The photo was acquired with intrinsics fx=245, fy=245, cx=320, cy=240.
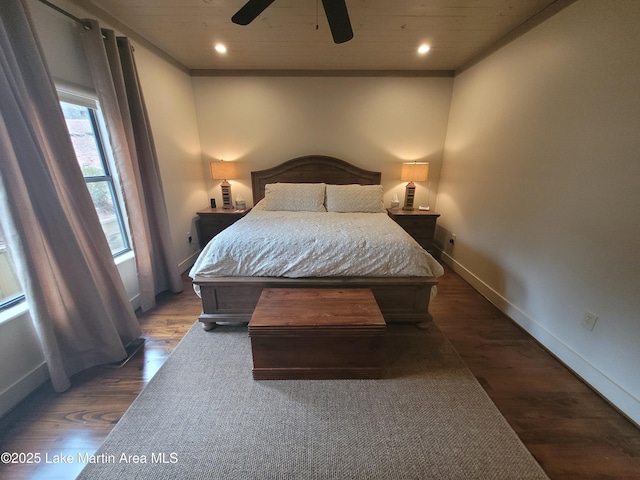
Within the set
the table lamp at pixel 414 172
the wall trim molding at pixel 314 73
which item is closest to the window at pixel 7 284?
the wall trim molding at pixel 314 73

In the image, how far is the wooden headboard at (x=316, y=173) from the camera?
3.55 m

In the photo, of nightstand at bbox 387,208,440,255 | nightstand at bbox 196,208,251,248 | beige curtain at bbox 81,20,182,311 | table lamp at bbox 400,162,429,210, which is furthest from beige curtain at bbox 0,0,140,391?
table lamp at bbox 400,162,429,210

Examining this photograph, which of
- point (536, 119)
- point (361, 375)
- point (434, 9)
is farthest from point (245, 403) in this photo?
point (434, 9)

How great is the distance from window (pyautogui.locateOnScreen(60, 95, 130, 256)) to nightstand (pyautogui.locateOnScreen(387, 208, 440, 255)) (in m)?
3.07

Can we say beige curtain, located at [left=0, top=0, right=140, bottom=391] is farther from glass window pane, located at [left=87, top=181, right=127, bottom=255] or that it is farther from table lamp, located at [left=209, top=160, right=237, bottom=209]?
table lamp, located at [left=209, top=160, right=237, bottom=209]

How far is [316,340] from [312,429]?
43 centimetres

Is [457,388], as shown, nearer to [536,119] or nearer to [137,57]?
[536,119]

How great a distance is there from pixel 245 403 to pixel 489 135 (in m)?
3.18

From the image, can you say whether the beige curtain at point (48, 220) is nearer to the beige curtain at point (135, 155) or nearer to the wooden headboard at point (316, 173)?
the beige curtain at point (135, 155)

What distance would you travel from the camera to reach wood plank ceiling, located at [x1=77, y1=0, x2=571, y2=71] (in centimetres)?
190

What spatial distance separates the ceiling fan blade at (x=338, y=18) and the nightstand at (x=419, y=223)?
212 centimetres

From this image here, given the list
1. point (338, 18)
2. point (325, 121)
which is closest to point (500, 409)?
point (338, 18)

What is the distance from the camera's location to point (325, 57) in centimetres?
287

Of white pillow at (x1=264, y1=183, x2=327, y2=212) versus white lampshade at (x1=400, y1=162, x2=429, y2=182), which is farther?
white lampshade at (x1=400, y1=162, x2=429, y2=182)
